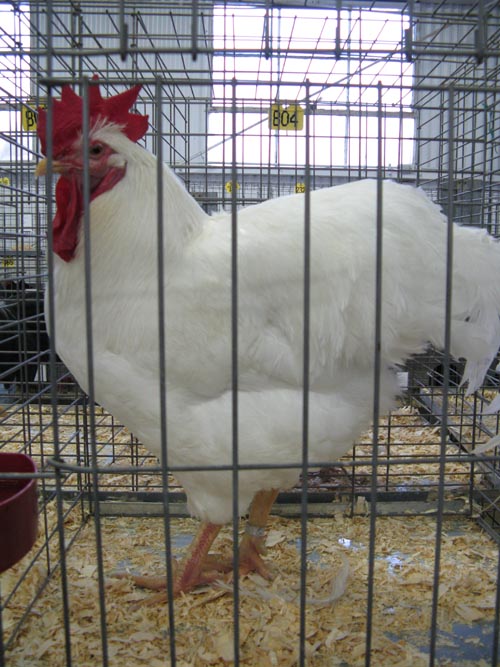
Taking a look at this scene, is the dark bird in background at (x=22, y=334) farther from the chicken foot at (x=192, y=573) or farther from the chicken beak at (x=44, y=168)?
the chicken foot at (x=192, y=573)

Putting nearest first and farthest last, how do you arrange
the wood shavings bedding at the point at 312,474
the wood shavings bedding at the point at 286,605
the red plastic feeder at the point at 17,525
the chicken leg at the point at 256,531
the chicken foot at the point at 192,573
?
1. the red plastic feeder at the point at 17,525
2. the wood shavings bedding at the point at 286,605
3. the chicken foot at the point at 192,573
4. the chicken leg at the point at 256,531
5. the wood shavings bedding at the point at 312,474

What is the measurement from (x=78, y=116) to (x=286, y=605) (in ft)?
6.09

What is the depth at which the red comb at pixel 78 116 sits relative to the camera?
1714 mm

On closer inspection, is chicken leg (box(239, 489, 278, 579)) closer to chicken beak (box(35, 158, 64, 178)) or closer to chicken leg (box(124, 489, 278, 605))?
chicken leg (box(124, 489, 278, 605))

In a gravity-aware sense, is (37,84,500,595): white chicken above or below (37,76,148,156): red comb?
below

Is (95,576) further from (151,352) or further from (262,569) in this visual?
(151,352)

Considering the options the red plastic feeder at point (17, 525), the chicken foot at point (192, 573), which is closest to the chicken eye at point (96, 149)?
the red plastic feeder at point (17, 525)

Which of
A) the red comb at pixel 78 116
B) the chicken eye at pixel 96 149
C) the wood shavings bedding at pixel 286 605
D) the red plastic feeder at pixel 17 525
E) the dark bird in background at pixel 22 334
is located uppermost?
the red comb at pixel 78 116

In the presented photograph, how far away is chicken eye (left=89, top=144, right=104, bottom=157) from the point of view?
1.75 m

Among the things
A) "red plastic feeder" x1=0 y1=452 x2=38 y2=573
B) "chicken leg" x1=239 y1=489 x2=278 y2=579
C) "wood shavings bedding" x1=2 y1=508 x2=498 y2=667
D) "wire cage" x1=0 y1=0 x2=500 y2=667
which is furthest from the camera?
"chicken leg" x1=239 y1=489 x2=278 y2=579

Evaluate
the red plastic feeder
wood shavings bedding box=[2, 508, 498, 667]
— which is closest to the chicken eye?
the red plastic feeder

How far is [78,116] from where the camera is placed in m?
1.72

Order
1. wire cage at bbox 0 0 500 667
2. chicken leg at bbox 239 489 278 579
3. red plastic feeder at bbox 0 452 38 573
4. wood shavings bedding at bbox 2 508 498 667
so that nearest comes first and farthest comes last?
wire cage at bbox 0 0 500 667 → red plastic feeder at bbox 0 452 38 573 → wood shavings bedding at bbox 2 508 498 667 → chicken leg at bbox 239 489 278 579

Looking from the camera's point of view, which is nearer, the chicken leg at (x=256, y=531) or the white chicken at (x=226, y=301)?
the white chicken at (x=226, y=301)
